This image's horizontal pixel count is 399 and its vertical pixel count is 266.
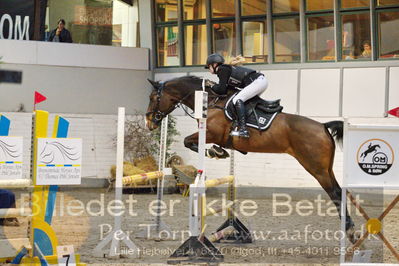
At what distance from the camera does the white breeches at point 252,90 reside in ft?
27.9

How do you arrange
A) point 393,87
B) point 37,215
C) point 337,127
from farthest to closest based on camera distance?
point 393,87
point 337,127
point 37,215

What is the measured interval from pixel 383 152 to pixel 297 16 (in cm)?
881

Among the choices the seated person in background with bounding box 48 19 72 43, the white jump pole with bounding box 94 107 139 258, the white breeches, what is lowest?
the white jump pole with bounding box 94 107 139 258

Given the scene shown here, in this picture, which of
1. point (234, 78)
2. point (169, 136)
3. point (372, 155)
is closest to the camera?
point (372, 155)

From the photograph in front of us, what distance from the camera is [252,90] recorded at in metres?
8.55

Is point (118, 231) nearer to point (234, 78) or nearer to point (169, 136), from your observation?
point (234, 78)

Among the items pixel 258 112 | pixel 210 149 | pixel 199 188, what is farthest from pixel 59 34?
pixel 199 188

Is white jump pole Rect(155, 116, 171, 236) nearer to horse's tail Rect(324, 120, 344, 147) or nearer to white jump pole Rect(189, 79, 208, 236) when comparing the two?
white jump pole Rect(189, 79, 208, 236)

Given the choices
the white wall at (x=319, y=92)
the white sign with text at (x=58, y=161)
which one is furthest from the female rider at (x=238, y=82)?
the white wall at (x=319, y=92)

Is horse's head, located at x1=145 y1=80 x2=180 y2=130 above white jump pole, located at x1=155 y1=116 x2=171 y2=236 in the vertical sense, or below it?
above

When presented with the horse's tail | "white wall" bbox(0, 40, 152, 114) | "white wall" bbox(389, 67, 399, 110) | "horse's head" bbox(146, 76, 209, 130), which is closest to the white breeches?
"horse's head" bbox(146, 76, 209, 130)

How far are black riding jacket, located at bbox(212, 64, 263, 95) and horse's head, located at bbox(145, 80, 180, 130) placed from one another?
2.65 feet

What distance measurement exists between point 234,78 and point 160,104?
4.00 feet

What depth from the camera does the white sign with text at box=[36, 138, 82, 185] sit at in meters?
5.84
